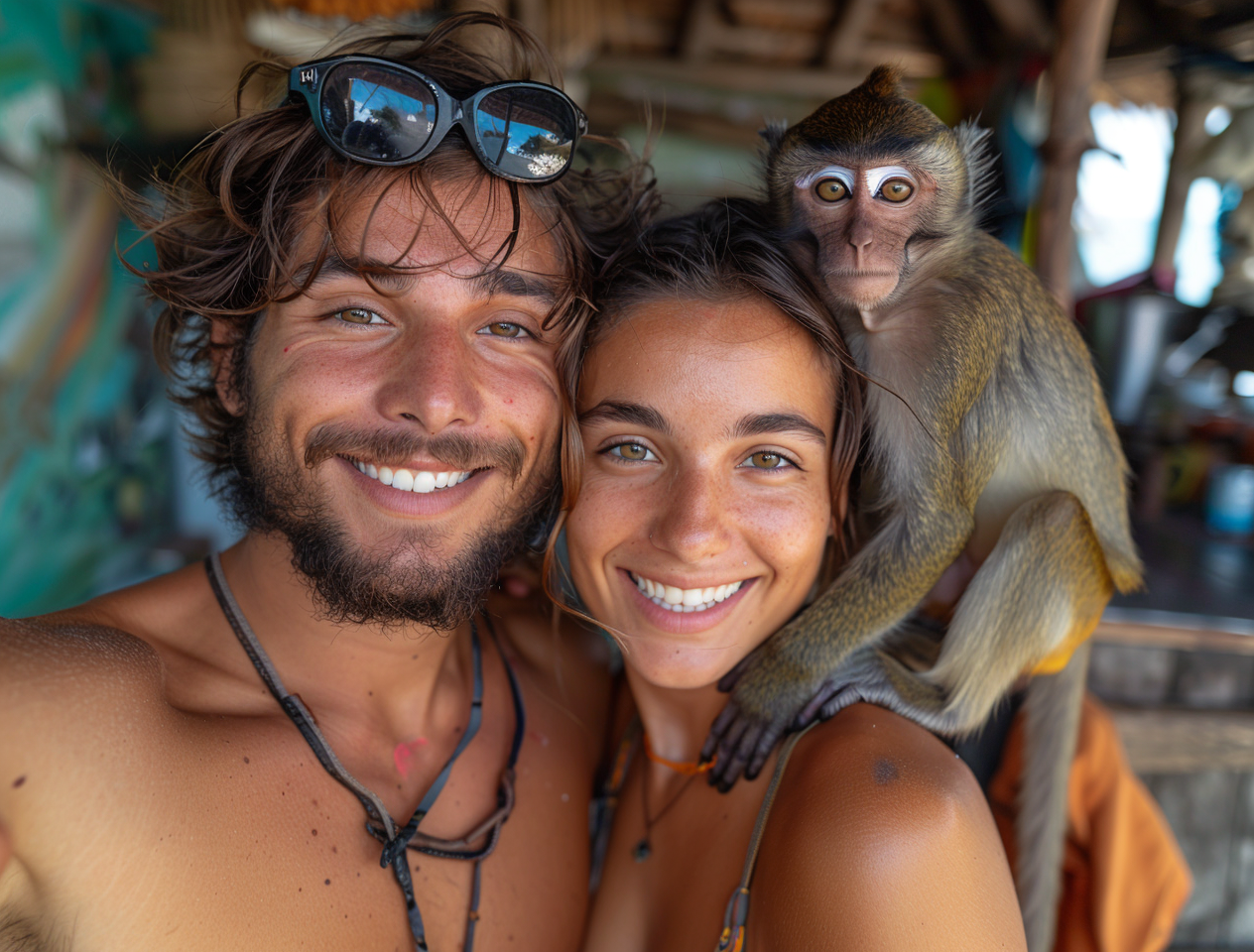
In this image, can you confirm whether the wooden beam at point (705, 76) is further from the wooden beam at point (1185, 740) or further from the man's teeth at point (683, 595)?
the man's teeth at point (683, 595)

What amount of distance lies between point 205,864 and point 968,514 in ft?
6.17

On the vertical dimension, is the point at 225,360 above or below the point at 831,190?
below

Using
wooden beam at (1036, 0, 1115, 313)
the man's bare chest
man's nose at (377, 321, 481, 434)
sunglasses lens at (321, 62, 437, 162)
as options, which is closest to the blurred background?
wooden beam at (1036, 0, 1115, 313)

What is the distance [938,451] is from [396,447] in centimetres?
136

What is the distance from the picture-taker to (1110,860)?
8.72 feet

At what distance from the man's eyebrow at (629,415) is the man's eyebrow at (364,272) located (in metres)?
0.47

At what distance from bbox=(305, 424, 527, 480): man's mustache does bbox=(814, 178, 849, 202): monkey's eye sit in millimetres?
1033

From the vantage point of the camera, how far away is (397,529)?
5.51 ft

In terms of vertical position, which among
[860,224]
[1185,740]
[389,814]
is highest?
[860,224]

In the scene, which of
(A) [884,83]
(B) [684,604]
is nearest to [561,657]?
(B) [684,604]

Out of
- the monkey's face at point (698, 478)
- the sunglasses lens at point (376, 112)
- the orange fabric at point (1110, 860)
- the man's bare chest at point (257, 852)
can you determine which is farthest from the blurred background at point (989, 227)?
the man's bare chest at point (257, 852)

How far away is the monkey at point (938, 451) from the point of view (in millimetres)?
1930

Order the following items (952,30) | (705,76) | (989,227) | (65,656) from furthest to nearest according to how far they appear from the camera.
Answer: (705,76) → (952,30) → (989,227) → (65,656)

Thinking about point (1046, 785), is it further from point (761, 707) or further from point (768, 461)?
point (768, 461)
